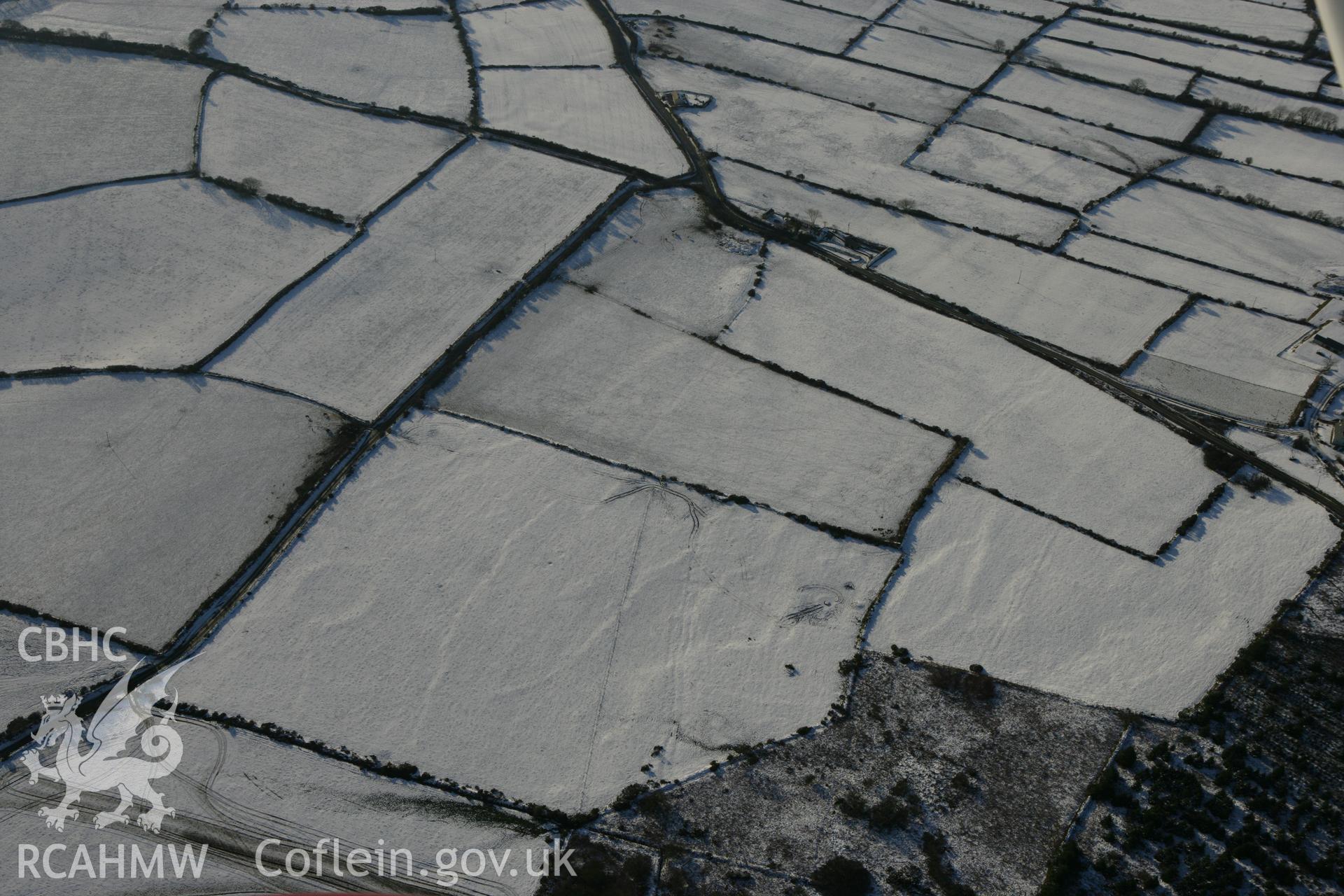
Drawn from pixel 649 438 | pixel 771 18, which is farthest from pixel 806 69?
pixel 649 438

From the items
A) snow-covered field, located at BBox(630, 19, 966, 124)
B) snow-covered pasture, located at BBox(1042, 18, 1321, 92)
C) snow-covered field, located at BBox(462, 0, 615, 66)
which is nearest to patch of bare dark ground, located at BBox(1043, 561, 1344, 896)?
snow-covered field, located at BBox(630, 19, 966, 124)

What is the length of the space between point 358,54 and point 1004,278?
4194 cm

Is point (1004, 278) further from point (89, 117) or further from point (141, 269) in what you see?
point (89, 117)

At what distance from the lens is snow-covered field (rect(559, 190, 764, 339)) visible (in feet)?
148

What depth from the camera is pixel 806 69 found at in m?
64.2

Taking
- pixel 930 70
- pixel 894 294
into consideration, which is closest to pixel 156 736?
pixel 894 294

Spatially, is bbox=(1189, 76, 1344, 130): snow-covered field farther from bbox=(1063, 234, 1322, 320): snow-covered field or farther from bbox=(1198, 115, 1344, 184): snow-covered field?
bbox=(1063, 234, 1322, 320): snow-covered field

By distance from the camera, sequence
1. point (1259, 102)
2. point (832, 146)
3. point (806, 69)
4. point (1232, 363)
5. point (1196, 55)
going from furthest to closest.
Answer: point (1196, 55)
point (806, 69)
point (1259, 102)
point (832, 146)
point (1232, 363)

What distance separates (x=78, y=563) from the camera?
33000mm

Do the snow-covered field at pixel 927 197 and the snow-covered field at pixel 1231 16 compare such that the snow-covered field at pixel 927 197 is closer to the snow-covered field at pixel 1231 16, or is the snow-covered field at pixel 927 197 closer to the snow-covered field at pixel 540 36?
the snow-covered field at pixel 540 36

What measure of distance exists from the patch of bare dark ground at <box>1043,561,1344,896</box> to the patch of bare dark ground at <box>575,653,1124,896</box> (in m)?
1.17

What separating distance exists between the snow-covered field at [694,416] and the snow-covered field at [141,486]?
717 cm

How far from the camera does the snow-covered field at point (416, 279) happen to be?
4053 centimetres

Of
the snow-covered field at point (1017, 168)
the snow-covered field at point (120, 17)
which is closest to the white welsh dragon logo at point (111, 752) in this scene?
the snow-covered field at point (1017, 168)
